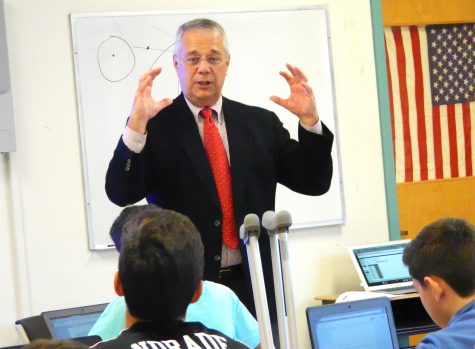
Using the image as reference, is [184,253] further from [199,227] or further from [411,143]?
[411,143]

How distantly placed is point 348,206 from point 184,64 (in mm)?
2280

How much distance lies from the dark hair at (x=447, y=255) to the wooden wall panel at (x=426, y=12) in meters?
3.45

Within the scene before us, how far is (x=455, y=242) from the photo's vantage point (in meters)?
2.39

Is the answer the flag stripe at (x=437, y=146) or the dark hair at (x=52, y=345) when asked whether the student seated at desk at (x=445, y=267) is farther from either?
the flag stripe at (x=437, y=146)

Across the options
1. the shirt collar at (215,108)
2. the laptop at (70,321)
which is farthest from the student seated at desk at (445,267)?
the laptop at (70,321)

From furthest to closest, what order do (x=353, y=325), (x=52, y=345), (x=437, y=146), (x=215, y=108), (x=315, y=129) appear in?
(x=437, y=146) → (x=353, y=325) → (x=215, y=108) → (x=315, y=129) → (x=52, y=345)

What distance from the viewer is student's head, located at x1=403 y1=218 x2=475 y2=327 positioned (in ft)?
7.70

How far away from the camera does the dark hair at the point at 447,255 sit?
2.34m

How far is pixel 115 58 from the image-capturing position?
170 inches

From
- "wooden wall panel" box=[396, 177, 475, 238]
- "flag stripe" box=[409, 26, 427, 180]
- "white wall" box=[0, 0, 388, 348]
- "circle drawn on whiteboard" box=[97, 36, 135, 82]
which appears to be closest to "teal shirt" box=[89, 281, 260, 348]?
"white wall" box=[0, 0, 388, 348]

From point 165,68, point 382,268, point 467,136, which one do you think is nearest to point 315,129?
point 165,68

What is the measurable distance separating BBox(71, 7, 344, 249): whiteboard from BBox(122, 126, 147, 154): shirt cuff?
184 centimetres

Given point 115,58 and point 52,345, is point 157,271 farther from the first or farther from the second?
point 115,58

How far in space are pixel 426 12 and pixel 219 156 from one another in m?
3.55
